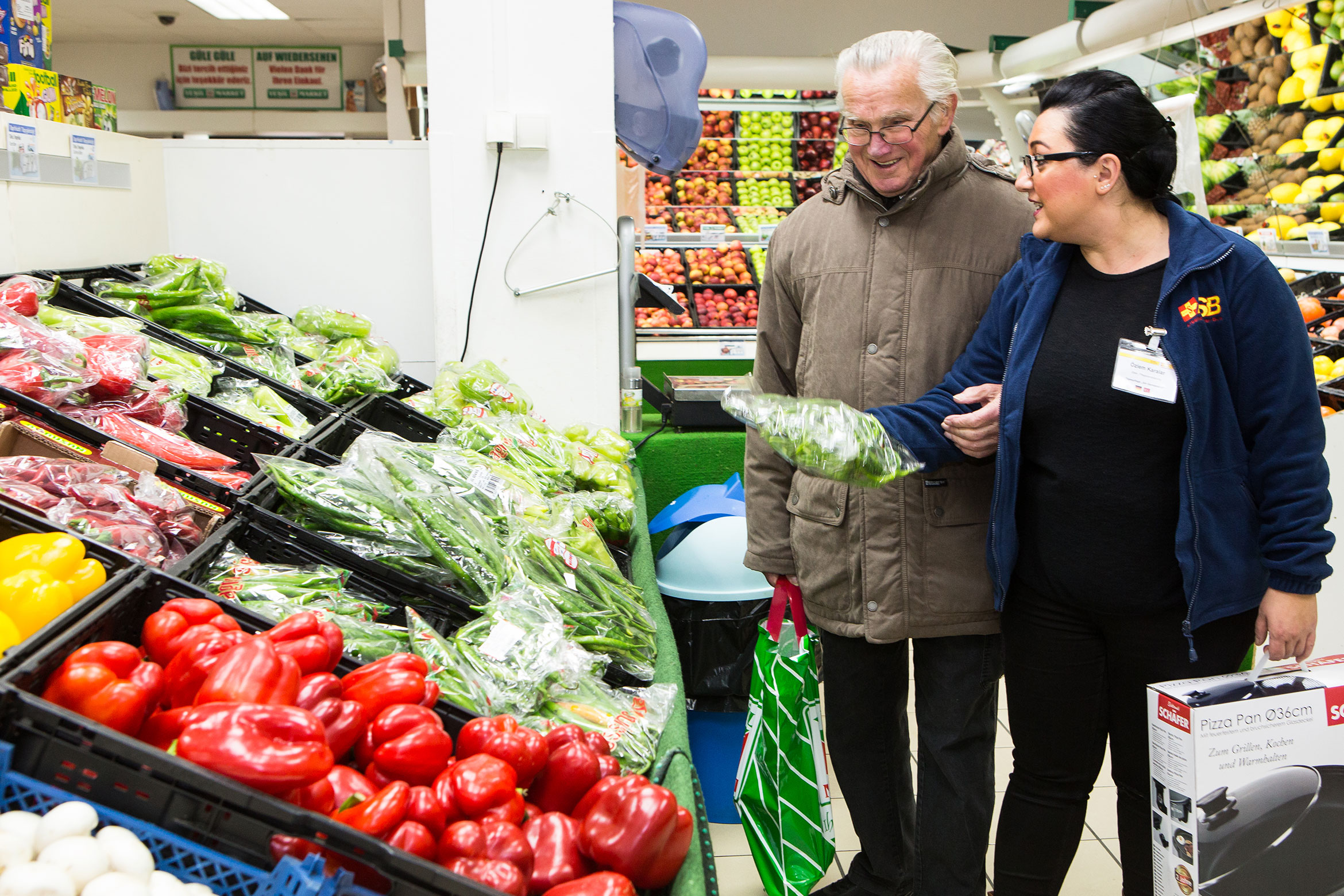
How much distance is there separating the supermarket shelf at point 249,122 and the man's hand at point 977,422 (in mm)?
10035

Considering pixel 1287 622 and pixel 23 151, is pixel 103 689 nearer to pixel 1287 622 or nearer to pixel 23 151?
pixel 1287 622

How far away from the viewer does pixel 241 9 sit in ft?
26.6

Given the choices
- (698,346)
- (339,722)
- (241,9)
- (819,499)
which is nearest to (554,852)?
(339,722)

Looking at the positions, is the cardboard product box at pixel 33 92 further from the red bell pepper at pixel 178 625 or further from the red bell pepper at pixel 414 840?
the red bell pepper at pixel 414 840

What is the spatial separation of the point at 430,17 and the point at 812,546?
2.25 meters

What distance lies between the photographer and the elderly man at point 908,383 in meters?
1.76

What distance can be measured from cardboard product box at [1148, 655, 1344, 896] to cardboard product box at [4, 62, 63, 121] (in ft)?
10.1

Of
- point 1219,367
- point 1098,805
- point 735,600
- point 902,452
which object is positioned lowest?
point 1098,805

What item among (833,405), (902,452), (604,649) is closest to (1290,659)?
(902,452)

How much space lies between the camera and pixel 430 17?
3.15 metres

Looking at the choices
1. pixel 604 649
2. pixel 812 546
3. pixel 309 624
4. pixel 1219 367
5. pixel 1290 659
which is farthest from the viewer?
pixel 812 546

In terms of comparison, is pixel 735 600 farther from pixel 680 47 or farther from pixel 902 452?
pixel 680 47

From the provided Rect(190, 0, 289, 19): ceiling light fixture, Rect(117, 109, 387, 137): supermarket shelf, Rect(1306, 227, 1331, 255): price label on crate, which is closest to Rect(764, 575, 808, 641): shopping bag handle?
Rect(1306, 227, 1331, 255): price label on crate

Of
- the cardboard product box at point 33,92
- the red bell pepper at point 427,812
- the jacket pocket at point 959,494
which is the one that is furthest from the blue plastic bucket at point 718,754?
the cardboard product box at point 33,92
